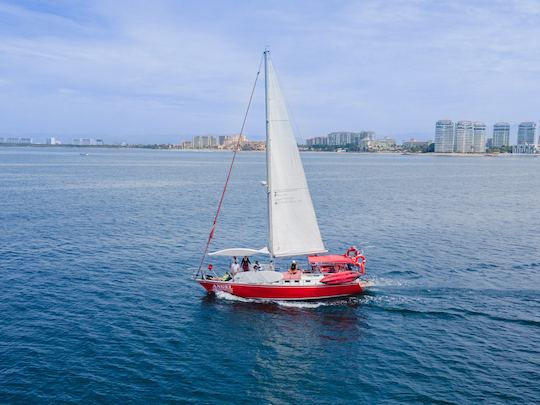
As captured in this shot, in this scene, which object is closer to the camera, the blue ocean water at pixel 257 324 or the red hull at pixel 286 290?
the blue ocean water at pixel 257 324

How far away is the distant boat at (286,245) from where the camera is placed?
3475 cm

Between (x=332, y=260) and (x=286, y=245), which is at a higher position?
(x=286, y=245)

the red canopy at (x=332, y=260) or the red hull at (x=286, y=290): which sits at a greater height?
the red canopy at (x=332, y=260)

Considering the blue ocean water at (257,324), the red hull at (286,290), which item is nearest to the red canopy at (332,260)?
the red hull at (286,290)

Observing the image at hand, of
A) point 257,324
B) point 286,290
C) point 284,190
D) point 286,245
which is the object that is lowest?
point 257,324

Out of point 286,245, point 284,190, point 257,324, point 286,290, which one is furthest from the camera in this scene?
point 286,245

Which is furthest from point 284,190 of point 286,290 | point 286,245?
point 286,290

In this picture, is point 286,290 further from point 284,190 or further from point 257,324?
point 284,190

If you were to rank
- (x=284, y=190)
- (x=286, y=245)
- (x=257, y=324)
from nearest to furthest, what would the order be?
(x=257, y=324) → (x=284, y=190) → (x=286, y=245)

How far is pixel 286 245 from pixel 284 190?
159 inches

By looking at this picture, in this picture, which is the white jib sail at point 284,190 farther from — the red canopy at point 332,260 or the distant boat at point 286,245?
the red canopy at point 332,260

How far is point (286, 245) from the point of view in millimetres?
36469

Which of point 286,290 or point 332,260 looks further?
point 332,260

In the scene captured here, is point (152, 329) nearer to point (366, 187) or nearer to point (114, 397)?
point (114, 397)
